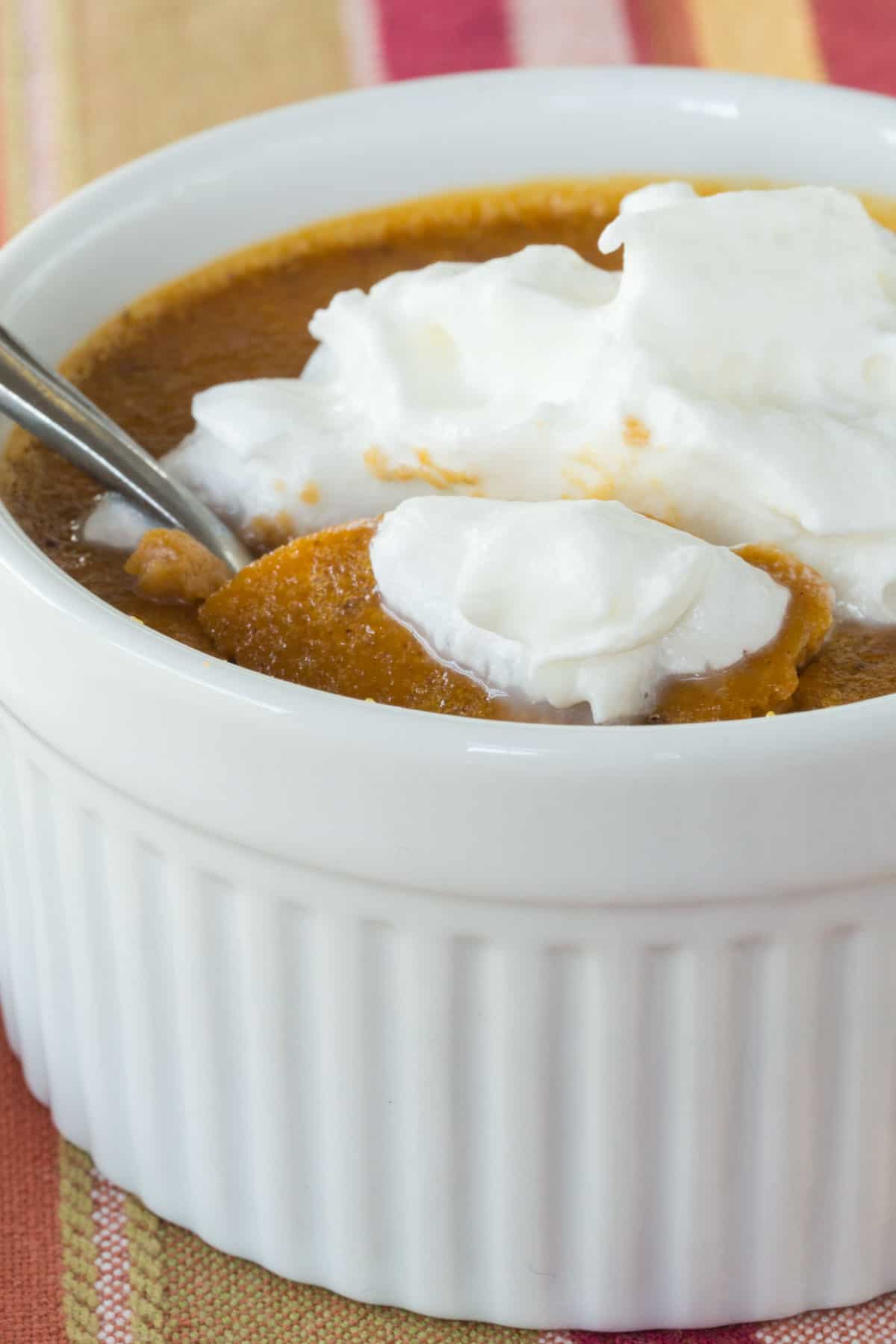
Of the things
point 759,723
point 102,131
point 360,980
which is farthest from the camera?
point 102,131

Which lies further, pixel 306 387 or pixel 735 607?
pixel 306 387

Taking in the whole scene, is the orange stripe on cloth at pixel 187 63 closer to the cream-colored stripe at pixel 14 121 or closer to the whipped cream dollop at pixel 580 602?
the cream-colored stripe at pixel 14 121

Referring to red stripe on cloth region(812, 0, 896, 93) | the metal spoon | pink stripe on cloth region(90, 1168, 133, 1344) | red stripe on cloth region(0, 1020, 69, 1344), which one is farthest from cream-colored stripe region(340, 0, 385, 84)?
pink stripe on cloth region(90, 1168, 133, 1344)

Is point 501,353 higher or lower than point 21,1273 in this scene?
higher

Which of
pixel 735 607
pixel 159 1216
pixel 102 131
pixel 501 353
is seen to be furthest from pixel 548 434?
pixel 102 131

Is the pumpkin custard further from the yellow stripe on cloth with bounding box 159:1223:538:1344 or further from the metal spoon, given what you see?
the yellow stripe on cloth with bounding box 159:1223:538:1344

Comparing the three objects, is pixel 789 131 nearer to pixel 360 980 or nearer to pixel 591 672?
pixel 591 672

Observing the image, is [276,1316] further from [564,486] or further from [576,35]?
[576,35]
